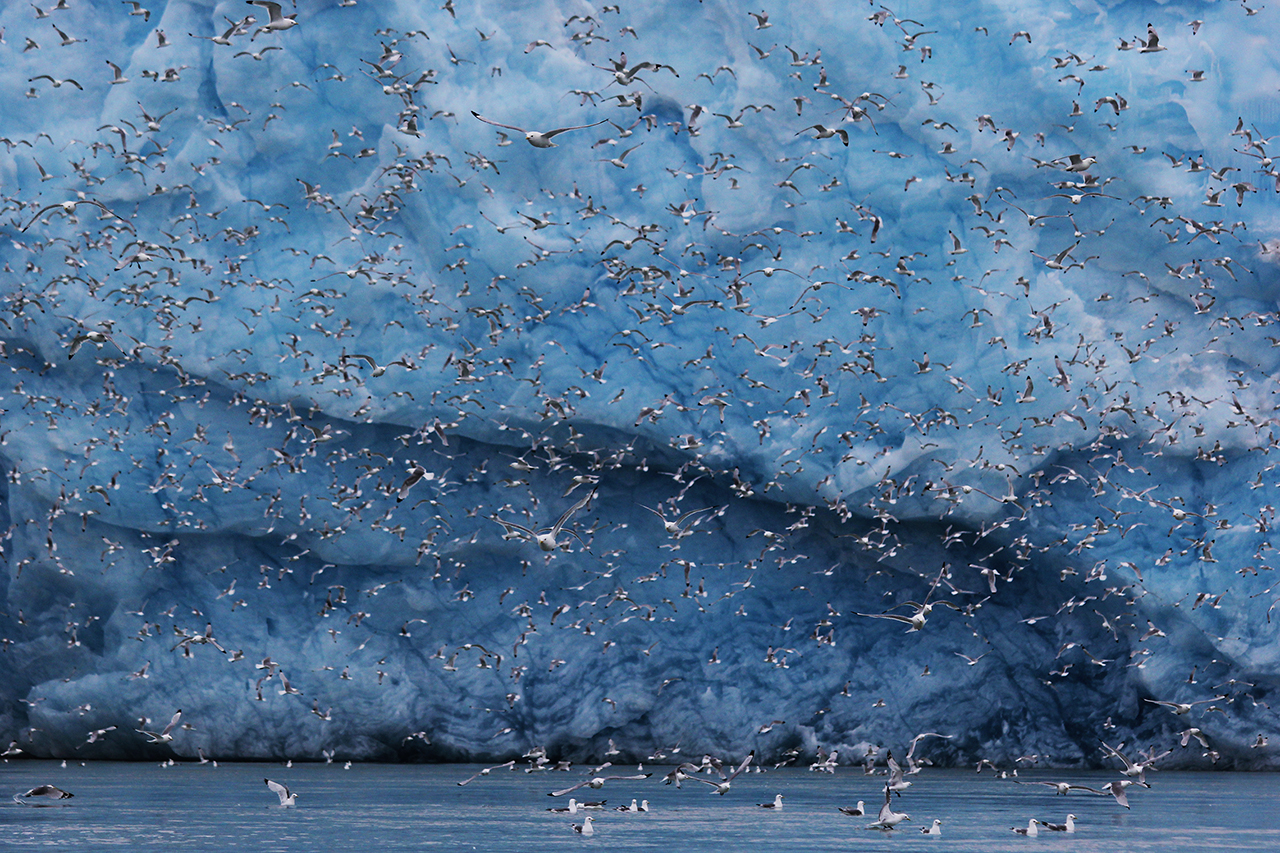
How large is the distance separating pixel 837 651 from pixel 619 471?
22.0 feet

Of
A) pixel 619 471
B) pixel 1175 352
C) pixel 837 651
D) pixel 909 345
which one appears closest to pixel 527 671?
pixel 619 471

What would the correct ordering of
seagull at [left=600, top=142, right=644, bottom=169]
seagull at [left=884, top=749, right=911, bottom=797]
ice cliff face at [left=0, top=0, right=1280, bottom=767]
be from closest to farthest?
1. seagull at [left=884, top=749, right=911, bottom=797]
2. seagull at [left=600, top=142, right=644, bottom=169]
3. ice cliff face at [left=0, top=0, right=1280, bottom=767]

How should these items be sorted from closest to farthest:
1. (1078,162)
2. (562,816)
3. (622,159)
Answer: (562,816)
(1078,162)
(622,159)

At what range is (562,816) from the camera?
20031 mm

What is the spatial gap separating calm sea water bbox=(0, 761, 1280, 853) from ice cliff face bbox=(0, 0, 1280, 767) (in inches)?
148

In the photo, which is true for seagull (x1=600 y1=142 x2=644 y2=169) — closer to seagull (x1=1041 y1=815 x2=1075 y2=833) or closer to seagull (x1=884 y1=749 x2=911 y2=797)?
seagull (x1=884 y1=749 x2=911 y2=797)

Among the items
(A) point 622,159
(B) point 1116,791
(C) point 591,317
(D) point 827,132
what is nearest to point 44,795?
(C) point 591,317

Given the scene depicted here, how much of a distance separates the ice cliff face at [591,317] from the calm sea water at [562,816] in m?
3.76

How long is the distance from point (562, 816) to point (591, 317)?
1279 centimetres

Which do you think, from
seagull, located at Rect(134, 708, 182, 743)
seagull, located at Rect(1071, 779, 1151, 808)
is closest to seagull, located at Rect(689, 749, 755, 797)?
seagull, located at Rect(1071, 779, 1151, 808)

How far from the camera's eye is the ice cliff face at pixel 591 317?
Answer: 94.3ft

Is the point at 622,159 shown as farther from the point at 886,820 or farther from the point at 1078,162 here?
the point at 886,820

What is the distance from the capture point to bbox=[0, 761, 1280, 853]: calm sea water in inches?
641

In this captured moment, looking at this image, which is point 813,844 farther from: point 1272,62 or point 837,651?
point 1272,62
